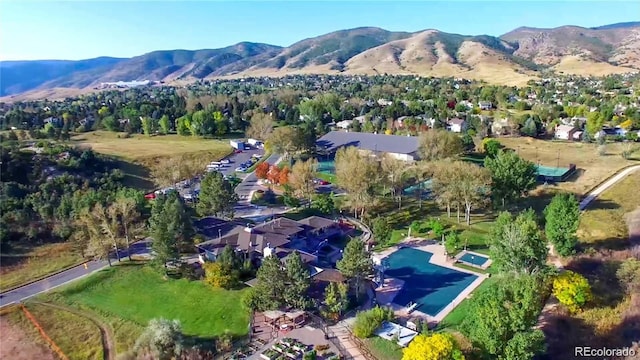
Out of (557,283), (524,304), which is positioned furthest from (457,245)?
(524,304)

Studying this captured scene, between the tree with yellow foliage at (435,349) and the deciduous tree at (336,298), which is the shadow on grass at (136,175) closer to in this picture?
the deciduous tree at (336,298)

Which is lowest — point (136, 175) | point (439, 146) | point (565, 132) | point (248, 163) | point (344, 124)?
point (248, 163)

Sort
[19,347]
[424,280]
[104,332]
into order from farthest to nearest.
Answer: [424,280], [104,332], [19,347]

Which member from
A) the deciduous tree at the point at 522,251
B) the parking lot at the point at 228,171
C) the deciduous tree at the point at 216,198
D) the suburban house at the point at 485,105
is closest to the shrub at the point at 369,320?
the deciduous tree at the point at 522,251

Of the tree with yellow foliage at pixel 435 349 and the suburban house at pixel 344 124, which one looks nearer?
the tree with yellow foliage at pixel 435 349

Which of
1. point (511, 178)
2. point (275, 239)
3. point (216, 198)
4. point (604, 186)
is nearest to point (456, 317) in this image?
point (275, 239)

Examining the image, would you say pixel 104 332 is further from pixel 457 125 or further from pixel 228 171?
pixel 457 125

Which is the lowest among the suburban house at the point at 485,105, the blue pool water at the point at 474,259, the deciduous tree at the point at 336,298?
the blue pool water at the point at 474,259
